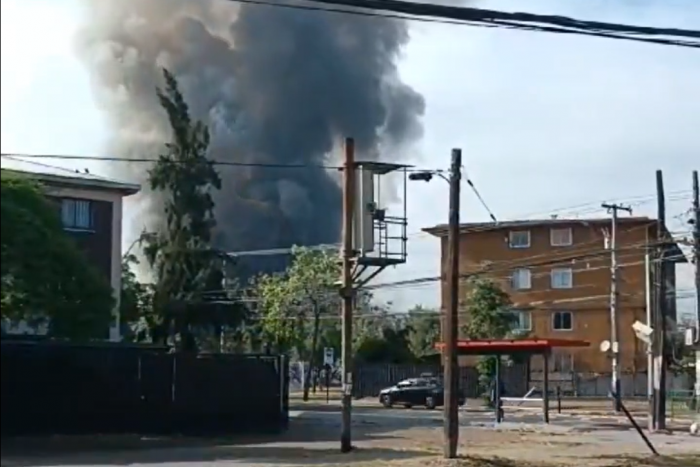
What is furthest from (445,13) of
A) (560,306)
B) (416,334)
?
(416,334)

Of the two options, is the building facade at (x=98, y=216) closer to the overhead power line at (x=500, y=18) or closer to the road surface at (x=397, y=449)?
the road surface at (x=397, y=449)

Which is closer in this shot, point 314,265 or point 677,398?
point 677,398

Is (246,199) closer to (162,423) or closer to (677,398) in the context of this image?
(677,398)

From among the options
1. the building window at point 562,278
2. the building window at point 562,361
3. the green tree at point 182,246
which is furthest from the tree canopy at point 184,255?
the building window at point 562,278

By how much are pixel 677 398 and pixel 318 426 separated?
3089 centimetres

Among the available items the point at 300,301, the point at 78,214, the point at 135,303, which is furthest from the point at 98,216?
the point at 300,301

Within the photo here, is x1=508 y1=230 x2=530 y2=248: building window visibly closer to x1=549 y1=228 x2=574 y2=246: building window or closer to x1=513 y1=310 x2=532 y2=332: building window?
x1=549 y1=228 x2=574 y2=246: building window

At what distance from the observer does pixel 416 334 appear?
9469cm

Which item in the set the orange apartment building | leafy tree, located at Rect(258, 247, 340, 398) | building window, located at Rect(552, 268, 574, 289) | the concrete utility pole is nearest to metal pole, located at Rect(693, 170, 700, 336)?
the concrete utility pole

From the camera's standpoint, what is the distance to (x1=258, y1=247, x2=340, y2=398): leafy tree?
255ft

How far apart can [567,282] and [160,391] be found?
5625 centimetres

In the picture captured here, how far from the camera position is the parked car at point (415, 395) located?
62625 mm

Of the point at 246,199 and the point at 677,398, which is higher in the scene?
the point at 246,199

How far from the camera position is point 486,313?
8275cm
